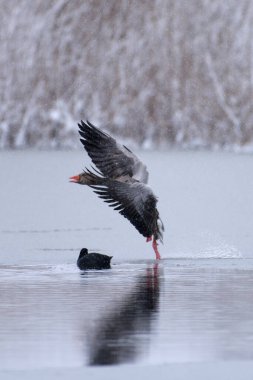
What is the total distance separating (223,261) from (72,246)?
482cm

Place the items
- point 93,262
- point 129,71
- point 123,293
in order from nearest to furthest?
point 123,293 → point 93,262 → point 129,71

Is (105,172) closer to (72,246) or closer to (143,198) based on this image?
(143,198)

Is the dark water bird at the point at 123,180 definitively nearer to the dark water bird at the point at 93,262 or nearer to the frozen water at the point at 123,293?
the frozen water at the point at 123,293

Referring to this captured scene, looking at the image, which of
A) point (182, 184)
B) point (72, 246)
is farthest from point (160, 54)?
point (72, 246)

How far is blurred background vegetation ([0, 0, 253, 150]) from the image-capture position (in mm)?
122812

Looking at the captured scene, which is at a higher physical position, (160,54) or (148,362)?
(160,54)

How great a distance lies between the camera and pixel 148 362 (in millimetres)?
10188

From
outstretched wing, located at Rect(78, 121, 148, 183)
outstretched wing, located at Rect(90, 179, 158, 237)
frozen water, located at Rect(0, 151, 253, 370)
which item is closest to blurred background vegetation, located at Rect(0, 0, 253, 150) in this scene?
frozen water, located at Rect(0, 151, 253, 370)

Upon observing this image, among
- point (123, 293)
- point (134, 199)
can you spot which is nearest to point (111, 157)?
point (134, 199)

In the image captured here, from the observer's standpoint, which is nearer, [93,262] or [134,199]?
[93,262]

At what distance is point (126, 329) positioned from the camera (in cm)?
1183

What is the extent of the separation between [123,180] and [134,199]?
0.98ft

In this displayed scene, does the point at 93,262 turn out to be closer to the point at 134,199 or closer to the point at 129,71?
the point at 134,199

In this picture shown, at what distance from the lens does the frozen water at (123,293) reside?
35.4 ft
